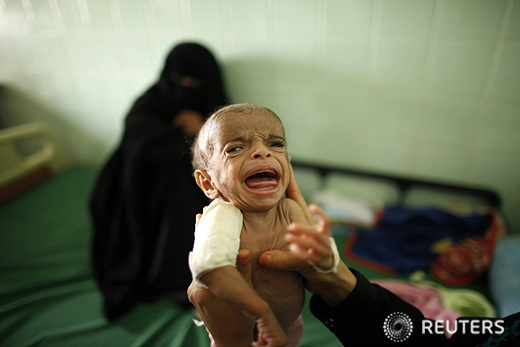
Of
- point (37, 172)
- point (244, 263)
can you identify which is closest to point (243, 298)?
point (244, 263)

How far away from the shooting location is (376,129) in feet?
4.44

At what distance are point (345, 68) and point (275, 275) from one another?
3.66ft

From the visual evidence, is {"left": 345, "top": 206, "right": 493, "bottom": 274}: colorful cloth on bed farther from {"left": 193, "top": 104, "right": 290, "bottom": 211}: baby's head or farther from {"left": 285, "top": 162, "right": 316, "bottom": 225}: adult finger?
{"left": 193, "top": 104, "right": 290, "bottom": 211}: baby's head

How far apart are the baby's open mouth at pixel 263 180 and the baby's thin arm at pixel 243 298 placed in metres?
0.10

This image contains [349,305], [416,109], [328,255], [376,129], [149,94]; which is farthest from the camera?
[149,94]

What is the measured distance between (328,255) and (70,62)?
66.1 inches

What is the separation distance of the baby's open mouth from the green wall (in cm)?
58

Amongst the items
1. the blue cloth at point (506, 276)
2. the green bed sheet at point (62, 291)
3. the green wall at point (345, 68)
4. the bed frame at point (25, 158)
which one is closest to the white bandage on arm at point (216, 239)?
the green bed sheet at point (62, 291)

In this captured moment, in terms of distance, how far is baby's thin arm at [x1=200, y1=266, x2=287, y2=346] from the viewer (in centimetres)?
30

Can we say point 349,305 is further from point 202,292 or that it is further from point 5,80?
point 5,80

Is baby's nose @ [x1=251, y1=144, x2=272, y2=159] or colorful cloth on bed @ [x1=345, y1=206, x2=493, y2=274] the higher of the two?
baby's nose @ [x1=251, y1=144, x2=272, y2=159]

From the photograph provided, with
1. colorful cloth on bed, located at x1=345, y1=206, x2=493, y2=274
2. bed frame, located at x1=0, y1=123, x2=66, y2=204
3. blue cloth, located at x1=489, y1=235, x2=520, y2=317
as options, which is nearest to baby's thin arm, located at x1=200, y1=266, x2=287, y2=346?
colorful cloth on bed, located at x1=345, y1=206, x2=493, y2=274

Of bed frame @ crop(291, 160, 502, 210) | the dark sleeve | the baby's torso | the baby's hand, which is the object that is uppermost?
the baby's hand

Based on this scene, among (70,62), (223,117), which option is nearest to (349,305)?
(223,117)
